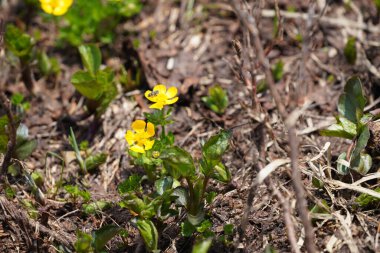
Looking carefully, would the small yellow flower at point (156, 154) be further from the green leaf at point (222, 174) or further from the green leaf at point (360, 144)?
the green leaf at point (360, 144)

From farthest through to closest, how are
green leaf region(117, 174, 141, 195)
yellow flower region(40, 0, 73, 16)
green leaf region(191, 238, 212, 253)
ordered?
yellow flower region(40, 0, 73, 16) → green leaf region(117, 174, 141, 195) → green leaf region(191, 238, 212, 253)

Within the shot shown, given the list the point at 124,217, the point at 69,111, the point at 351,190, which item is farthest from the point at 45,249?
the point at 351,190

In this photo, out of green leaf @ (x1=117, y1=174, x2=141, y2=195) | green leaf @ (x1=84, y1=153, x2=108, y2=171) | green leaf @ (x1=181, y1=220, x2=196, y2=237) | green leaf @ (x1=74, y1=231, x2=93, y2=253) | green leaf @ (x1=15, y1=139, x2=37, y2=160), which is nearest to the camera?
green leaf @ (x1=74, y1=231, x2=93, y2=253)

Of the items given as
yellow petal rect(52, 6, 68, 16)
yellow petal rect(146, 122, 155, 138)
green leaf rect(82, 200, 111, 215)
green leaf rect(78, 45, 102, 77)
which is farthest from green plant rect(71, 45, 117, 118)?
green leaf rect(82, 200, 111, 215)

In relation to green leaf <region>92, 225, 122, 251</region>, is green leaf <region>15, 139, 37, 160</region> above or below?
above

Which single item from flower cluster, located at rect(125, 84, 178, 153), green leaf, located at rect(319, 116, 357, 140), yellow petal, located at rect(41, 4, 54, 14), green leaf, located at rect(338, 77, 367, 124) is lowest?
green leaf, located at rect(319, 116, 357, 140)

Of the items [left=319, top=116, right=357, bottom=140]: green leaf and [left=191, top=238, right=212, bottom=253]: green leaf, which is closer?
[left=191, top=238, right=212, bottom=253]: green leaf

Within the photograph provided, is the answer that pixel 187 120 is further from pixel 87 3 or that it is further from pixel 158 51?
pixel 87 3

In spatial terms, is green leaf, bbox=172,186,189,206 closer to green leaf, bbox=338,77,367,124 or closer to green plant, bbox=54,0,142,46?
green leaf, bbox=338,77,367,124
